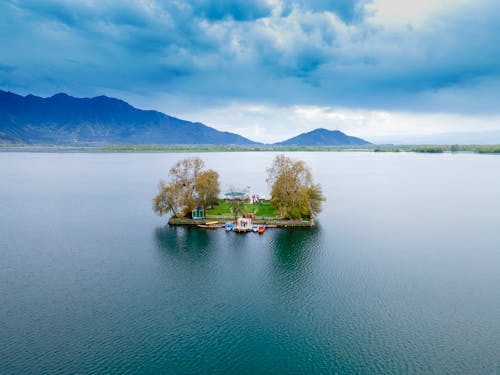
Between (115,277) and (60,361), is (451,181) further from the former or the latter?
(60,361)

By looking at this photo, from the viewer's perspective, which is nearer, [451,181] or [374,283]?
[374,283]

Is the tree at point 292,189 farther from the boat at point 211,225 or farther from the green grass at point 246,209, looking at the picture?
the boat at point 211,225

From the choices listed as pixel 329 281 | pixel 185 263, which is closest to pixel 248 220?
pixel 185 263

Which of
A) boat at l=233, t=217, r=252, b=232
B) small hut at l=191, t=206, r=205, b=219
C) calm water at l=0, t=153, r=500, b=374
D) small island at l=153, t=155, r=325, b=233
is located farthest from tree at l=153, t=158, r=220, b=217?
boat at l=233, t=217, r=252, b=232

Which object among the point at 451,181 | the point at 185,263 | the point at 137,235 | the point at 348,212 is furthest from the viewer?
the point at 451,181

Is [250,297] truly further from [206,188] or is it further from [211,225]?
[206,188]

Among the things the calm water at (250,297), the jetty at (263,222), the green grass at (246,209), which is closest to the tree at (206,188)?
the green grass at (246,209)

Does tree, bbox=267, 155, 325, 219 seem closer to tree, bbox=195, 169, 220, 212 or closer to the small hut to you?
tree, bbox=195, 169, 220, 212

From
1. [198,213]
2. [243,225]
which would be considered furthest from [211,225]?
[243,225]
